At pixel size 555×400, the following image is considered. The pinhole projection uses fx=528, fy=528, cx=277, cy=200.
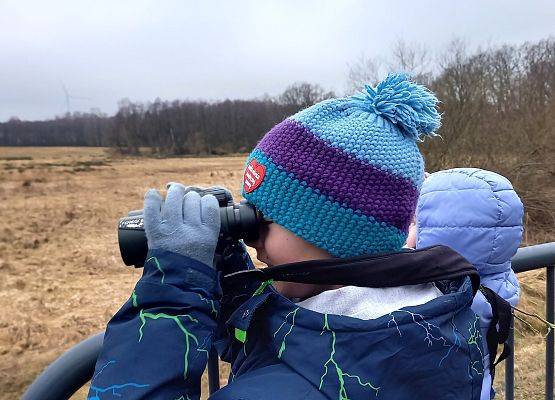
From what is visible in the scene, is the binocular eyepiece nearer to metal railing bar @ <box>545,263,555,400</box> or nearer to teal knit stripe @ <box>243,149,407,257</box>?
teal knit stripe @ <box>243,149,407,257</box>

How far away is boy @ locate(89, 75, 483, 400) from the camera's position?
1.08 meters

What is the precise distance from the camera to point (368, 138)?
4.17 ft

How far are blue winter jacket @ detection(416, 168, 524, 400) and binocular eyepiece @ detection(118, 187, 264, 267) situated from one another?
0.89 meters

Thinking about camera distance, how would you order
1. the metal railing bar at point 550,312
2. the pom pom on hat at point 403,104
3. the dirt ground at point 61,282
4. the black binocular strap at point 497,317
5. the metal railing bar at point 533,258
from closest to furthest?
the pom pom on hat at point 403,104, the black binocular strap at point 497,317, the metal railing bar at point 533,258, the metal railing bar at point 550,312, the dirt ground at point 61,282

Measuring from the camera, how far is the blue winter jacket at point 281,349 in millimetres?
1060

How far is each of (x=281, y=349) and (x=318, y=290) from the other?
0.70 ft

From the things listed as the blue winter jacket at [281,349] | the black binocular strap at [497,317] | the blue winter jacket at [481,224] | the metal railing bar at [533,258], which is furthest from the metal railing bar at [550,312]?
the blue winter jacket at [281,349]

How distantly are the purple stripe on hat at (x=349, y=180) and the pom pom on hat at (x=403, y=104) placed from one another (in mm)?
156

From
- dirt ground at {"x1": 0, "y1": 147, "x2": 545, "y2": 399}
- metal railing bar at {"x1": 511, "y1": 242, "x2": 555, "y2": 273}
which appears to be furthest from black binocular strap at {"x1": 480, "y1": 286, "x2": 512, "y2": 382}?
dirt ground at {"x1": 0, "y1": 147, "x2": 545, "y2": 399}

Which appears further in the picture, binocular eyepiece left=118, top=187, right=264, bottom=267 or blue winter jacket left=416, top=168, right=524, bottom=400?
blue winter jacket left=416, top=168, right=524, bottom=400

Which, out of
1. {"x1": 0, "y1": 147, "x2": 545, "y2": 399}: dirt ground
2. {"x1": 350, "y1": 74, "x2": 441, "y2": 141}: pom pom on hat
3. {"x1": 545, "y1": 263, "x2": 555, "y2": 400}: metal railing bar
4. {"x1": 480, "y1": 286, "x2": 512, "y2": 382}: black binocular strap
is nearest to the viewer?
{"x1": 350, "y1": 74, "x2": 441, "y2": 141}: pom pom on hat

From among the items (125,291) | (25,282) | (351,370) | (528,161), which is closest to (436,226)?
(351,370)

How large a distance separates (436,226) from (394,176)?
73cm

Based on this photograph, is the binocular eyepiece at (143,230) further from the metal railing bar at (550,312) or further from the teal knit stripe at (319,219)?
the metal railing bar at (550,312)
